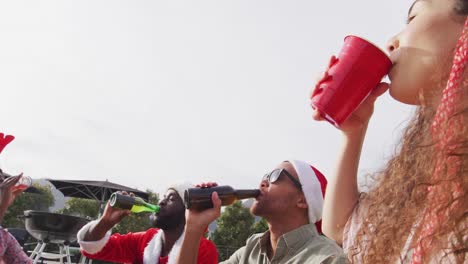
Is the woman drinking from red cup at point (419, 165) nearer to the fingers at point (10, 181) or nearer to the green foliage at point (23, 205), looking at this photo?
the fingers at point (10, 181)

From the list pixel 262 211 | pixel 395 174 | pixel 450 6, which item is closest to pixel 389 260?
pixel 395 174

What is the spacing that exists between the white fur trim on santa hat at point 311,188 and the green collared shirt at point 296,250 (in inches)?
6.6

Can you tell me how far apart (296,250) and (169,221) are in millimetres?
1646

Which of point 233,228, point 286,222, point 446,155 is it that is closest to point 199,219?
point 286,222

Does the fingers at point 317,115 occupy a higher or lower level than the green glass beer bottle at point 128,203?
higher

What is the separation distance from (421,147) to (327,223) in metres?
0.41

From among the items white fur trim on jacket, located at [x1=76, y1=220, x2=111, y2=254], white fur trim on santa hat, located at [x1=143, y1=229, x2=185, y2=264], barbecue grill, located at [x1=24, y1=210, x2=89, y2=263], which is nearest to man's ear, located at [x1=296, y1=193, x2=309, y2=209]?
white fur trim on santa hat, located at [x1=143, y1=229, x2=185, y2=264]

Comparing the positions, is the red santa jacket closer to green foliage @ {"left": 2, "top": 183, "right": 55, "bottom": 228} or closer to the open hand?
the open hand

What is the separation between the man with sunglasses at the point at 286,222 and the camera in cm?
238

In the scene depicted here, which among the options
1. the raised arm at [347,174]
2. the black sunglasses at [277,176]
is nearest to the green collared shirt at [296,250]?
the black sunglasses at [277,176]

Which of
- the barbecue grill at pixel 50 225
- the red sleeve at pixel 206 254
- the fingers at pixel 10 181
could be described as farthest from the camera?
the barbecue grill at pixel 50 225

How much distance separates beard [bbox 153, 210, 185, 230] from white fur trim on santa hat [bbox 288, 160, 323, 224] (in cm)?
126

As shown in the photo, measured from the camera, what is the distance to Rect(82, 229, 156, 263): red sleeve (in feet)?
13.3

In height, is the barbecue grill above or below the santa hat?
below
